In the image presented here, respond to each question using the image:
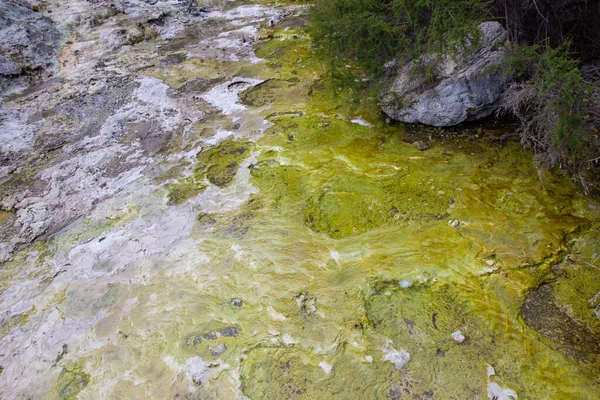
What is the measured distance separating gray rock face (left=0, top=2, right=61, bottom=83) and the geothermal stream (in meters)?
2.98

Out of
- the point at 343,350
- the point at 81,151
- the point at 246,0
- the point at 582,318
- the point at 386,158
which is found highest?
the point at 246,0

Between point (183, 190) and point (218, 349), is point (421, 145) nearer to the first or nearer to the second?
point (183, 190)

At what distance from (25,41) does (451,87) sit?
384 inches

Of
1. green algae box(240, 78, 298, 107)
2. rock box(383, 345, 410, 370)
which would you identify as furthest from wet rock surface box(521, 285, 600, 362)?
green algae box(240, 78, 298, 107)

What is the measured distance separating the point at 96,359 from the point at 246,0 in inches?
478

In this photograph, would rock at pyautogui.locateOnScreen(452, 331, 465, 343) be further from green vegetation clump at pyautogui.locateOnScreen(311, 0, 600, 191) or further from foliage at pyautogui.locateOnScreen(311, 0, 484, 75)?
foliage at pyautogui.locateOnScreen(311, 0, 484, 75)

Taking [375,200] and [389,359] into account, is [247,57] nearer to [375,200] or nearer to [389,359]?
[375,200]

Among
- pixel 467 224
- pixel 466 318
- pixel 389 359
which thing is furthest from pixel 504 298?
pixel 389 359

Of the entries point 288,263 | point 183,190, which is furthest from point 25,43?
point 288,263

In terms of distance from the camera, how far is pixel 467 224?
11.7 feet

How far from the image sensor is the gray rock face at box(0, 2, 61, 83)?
7.82 m

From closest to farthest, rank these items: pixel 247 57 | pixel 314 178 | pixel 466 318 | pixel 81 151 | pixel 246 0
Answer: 1. pixel 466 318
2. pixel 314 178
3. pixel 81 151
4. pixel 247 57
5. pixel 246 0

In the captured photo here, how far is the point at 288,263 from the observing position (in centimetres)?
347

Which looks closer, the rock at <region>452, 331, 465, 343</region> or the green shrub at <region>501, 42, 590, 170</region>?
the rock at <region>452, 331, 465, 343</region>
